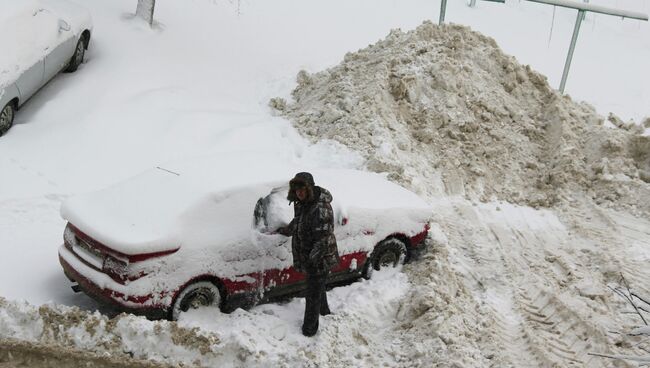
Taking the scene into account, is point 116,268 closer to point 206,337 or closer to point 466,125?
point 206,337

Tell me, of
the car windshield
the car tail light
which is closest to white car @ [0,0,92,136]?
the car tail light

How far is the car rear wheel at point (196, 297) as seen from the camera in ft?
19.9

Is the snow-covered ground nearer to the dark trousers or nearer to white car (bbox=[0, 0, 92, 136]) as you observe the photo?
the dark trousers

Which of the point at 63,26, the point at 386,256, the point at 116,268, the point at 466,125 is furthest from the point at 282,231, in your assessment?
the point at 63,26

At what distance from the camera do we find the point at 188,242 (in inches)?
237

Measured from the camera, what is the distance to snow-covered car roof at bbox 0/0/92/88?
995 centimetres

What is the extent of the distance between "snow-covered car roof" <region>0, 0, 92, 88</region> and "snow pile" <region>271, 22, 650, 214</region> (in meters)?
4.08

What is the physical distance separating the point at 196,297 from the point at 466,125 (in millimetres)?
6770

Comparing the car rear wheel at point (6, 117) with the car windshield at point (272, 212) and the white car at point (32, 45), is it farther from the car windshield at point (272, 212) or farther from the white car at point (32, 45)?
the car windshield at point (272, 212)

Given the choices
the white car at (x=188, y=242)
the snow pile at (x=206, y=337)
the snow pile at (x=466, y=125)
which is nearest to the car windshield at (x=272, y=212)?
the white car at (x=188, y=242)

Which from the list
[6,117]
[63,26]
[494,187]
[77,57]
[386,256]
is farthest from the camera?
[77,57]

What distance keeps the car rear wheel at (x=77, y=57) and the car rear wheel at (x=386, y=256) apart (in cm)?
719

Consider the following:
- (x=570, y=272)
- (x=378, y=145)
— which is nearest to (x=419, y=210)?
(x=570, y=272)

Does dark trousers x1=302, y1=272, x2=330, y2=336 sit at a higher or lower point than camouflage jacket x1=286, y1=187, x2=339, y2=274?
lower
